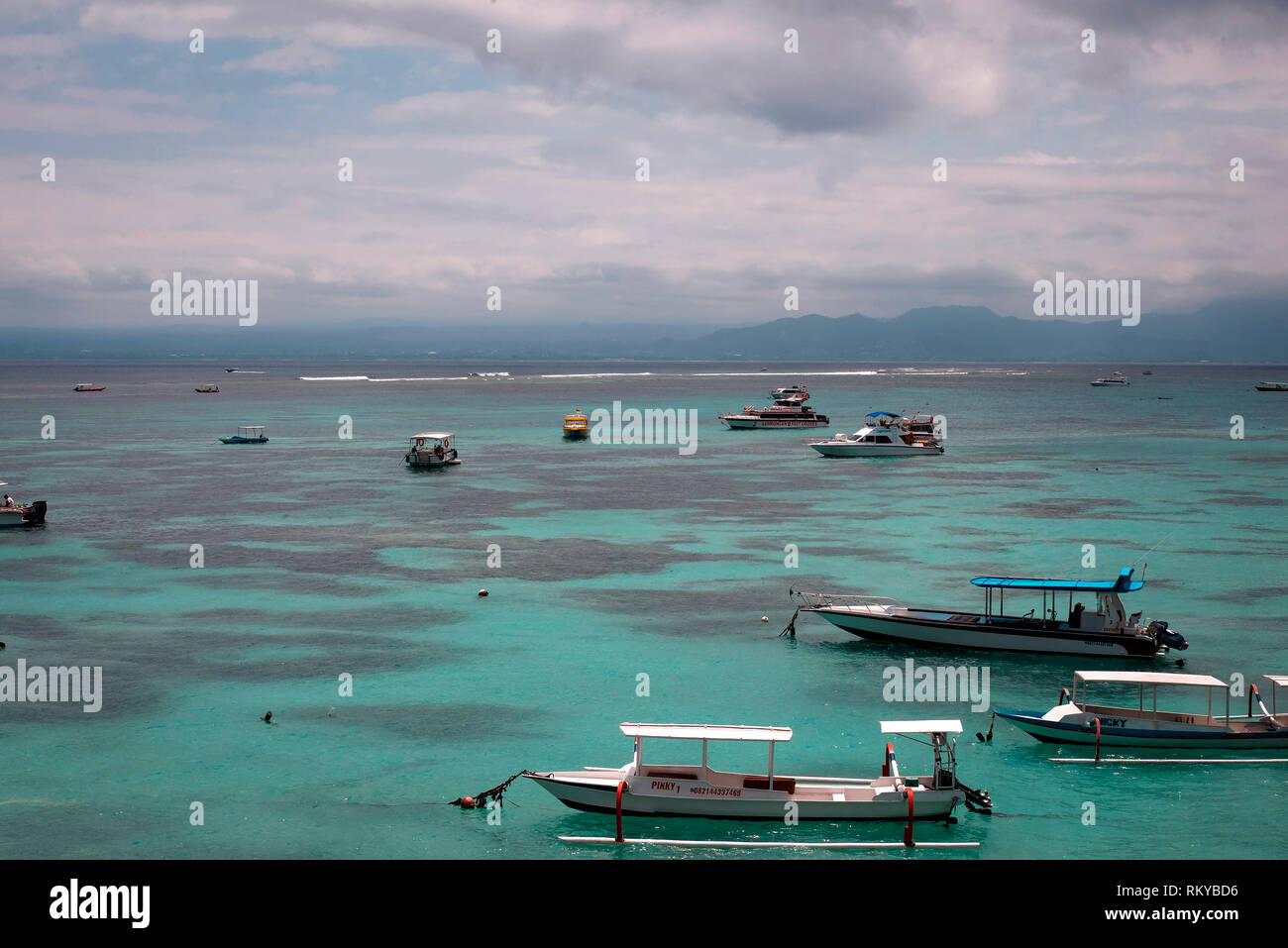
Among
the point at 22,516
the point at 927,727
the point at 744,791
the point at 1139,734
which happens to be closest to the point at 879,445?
the point at 22,516

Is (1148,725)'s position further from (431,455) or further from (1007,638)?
(431,455)

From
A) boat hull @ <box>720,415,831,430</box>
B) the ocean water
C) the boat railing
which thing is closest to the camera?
the ocean water

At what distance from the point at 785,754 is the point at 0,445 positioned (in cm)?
13377

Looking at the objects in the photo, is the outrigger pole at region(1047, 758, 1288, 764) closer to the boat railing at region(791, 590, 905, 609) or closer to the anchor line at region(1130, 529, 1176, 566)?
the boat railing at region(791, 590, 905, 609)

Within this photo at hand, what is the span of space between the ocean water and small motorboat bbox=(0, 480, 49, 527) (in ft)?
4.51

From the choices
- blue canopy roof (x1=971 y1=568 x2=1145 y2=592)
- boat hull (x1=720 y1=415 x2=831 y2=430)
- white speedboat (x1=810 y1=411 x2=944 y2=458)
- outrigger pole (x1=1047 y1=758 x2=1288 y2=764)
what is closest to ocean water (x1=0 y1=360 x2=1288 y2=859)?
outrigger pole (x1=1047 y1=758 x2=1288 y2=764)

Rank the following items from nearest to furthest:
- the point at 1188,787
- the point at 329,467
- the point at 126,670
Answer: the point at 1188,787
the point at 126,670
the point at 329,467

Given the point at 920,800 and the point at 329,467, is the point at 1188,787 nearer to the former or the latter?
the point at 920,800

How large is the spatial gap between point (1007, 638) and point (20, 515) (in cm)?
6565

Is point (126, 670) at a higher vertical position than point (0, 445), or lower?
lower

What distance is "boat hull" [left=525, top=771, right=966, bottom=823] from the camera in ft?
101
